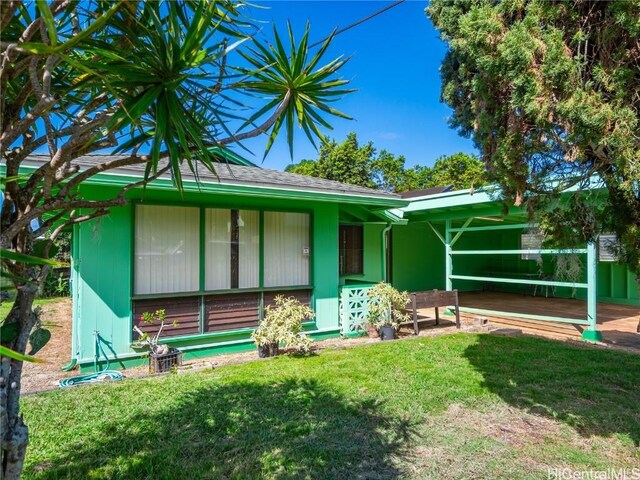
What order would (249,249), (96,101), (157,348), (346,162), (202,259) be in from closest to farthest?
(96,101), (157,348), (202,259), (249,249), (346,162)

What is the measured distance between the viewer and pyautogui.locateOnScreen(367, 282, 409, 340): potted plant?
26.7ft

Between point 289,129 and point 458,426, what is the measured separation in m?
3.28

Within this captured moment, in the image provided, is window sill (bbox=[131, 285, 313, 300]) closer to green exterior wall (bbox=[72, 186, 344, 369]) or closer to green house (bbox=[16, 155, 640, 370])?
green house (bbox=[16, 155, 640, 370])

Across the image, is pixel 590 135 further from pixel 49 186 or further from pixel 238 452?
pixel 238 452

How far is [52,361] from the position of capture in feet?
21.8

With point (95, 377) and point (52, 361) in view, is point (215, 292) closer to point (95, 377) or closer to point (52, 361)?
point (95, 377)

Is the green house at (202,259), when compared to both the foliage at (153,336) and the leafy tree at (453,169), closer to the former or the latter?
the foliage at (153,336)

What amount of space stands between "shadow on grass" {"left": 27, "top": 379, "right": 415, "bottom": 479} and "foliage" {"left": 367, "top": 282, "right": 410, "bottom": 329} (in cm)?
381

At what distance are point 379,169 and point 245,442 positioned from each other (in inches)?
1197

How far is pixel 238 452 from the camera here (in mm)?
3330

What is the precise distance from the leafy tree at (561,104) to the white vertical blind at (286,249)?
15.2 feet

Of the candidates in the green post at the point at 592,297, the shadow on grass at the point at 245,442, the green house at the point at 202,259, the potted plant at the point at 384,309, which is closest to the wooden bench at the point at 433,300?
the potted plant at the point at 384,309

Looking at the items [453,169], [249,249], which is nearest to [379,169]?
[453,169]

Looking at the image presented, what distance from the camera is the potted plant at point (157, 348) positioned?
19.3 ft
